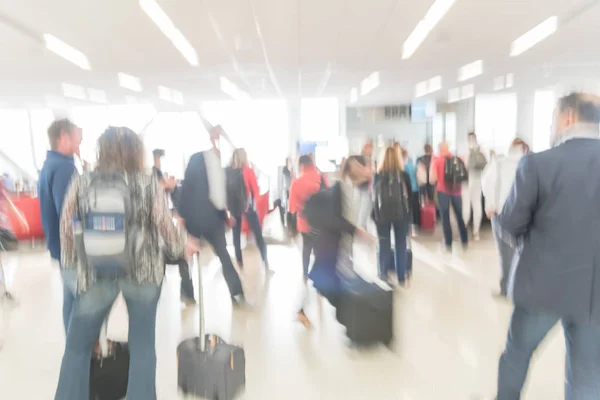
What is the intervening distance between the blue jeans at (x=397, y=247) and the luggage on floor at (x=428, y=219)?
9.78 ft

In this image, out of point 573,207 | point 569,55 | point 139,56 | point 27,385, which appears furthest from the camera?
point 569,55

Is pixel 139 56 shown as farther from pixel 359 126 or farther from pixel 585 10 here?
pixel 359 126

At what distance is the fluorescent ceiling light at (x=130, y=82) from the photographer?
30.4 ft

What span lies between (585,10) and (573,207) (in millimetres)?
5238

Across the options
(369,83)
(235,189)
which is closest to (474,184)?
(235,189)

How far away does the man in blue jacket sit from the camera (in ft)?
8.04

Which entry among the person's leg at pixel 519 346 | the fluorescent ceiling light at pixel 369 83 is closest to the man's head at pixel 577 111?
the person's leg at pixel 519 346

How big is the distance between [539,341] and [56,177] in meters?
2.56

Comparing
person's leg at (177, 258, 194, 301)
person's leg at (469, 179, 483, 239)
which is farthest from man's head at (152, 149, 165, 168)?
person's leg at (469, 179, 483, 239)

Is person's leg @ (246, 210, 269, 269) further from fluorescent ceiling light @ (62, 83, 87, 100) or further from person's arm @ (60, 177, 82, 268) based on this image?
fluorescent ceiling light @ (62, 83, 87, 100)

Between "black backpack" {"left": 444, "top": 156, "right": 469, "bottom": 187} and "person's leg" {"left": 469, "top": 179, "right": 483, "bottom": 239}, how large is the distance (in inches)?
46.6

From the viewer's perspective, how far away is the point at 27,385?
271cm

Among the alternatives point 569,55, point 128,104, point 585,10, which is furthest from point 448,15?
point 128,104

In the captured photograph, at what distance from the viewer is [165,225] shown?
78.0 inches
